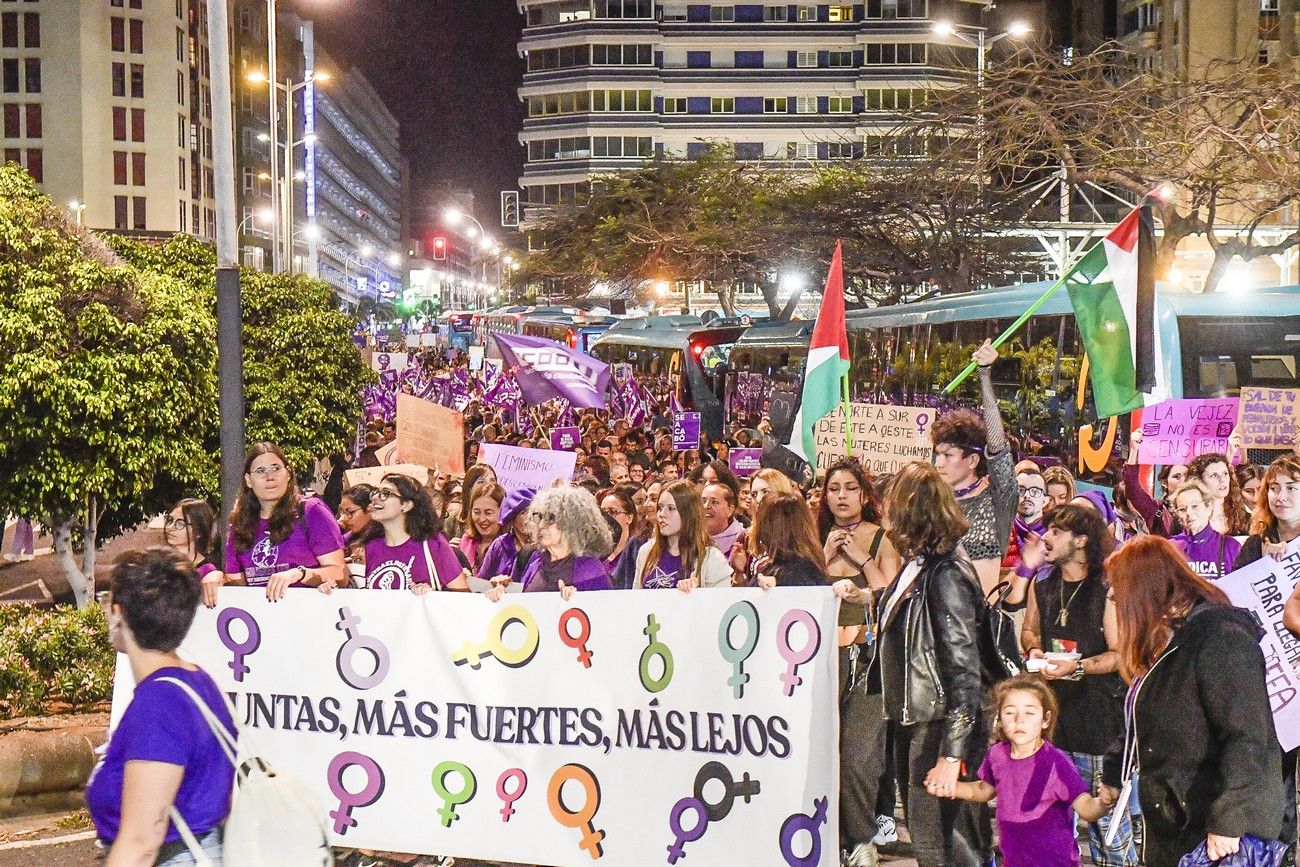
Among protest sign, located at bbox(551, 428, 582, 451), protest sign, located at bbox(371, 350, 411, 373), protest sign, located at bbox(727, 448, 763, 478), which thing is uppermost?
protest sign, located at bbox(371, 350, 411, 373)

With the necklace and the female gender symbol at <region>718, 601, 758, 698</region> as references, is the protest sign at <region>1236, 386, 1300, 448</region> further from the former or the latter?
the female gender symbol at <region>718, 601, 758, 698</region>

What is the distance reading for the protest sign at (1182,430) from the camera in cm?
1132

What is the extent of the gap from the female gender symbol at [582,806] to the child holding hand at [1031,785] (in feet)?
5.13

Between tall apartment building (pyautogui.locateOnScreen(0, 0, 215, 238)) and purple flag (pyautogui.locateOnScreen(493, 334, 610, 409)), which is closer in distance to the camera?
purple flag (pyautogui.locateOnScreen(493, 334, 610, 409))

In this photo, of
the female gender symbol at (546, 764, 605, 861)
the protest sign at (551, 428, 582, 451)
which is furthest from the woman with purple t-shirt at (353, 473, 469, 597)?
the protest sign at (551, 428, 582, 451)

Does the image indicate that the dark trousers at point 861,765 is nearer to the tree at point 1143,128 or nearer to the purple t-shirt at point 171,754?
the purple t-shirt at point 171,754

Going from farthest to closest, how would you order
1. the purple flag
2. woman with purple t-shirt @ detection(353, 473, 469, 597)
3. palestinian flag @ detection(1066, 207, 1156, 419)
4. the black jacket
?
the purple flag, palestinian flag @ detection(1066, 207, 1156, 419), woman with purple t-shirt @ detection(353, 473, 469, 597), the black jacket

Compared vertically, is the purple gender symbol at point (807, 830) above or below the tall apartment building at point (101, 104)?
below

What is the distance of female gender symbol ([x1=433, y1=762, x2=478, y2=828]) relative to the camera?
640cm

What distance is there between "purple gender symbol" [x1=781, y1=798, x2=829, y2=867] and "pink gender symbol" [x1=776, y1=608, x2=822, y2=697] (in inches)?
17.5

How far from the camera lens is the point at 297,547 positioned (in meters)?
7.11

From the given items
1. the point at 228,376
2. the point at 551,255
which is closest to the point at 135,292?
the point at 228,376

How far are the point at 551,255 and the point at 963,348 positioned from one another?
38.0m

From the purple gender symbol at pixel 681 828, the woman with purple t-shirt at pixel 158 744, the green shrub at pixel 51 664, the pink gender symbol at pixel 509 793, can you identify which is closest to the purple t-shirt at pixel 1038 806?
the purple gender symbol at pixel 681 828
